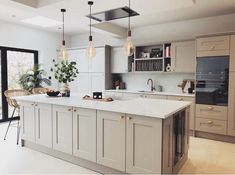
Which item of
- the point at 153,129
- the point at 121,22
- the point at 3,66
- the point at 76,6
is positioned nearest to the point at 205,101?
the point at 153,129

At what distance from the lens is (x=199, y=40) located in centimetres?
414

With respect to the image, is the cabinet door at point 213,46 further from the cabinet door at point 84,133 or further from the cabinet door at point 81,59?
the cabinet door at point 81,59

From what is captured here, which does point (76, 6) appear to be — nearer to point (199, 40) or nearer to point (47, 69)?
point (199, 40)

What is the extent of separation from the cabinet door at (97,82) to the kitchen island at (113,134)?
7.96 ft

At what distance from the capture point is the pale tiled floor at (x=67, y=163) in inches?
109

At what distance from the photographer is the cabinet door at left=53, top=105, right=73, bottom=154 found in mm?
2910

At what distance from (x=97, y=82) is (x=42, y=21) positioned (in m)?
2.15

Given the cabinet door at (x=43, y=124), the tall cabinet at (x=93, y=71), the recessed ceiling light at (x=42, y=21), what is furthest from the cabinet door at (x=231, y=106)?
the recessed ceiling light at (x=42, y=21)

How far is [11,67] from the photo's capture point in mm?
5625

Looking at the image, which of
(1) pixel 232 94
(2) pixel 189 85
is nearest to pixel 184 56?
(2) pixel 189 85

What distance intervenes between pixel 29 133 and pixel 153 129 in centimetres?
234

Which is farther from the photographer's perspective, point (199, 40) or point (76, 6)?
point (199, 40)

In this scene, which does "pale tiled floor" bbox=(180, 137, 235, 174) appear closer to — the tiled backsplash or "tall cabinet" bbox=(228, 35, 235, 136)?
"tall cabinet" bbox=(228, 35, 235, 136)

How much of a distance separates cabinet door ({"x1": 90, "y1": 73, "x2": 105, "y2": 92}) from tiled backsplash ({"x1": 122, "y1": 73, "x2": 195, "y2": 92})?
2.26ft
